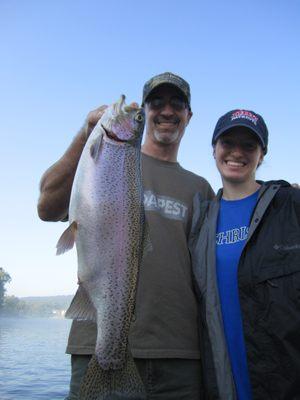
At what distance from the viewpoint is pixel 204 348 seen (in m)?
3.87

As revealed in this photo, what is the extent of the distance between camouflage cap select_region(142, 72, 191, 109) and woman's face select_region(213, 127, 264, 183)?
2.34 feet

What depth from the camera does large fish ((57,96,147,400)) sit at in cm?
A: 300

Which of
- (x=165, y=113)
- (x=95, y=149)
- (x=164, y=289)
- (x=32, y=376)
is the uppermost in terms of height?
(x=165, y=113)

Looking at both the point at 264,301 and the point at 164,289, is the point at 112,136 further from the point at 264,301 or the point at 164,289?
the point at 264,301

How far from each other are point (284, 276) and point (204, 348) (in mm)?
1014

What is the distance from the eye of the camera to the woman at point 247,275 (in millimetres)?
3471

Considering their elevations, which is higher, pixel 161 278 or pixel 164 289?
pixel 161 278

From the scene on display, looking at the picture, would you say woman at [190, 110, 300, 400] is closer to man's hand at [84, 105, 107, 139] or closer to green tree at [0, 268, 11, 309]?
man's hand at [84, 105, 107, 139]

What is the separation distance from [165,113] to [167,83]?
0.33m

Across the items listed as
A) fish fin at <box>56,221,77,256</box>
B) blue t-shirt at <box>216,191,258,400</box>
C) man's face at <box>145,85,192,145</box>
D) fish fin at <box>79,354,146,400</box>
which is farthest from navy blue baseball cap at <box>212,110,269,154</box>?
fish fin at <box>79,354,146,400</box>

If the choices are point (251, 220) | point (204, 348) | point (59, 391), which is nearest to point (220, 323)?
point (204, 348)

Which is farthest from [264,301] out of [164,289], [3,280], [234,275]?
[3,280]

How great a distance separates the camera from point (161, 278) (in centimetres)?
393

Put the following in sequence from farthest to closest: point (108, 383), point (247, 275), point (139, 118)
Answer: point (247, 275), point (139, 118), point (108, 383)
